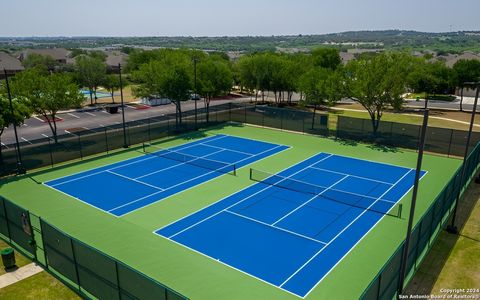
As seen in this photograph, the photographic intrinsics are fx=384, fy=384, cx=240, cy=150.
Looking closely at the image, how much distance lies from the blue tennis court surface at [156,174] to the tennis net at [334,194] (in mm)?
2524

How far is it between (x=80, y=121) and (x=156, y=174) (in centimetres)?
2450

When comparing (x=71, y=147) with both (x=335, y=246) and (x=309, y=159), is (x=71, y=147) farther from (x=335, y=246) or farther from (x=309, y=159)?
(x=335, y=246)

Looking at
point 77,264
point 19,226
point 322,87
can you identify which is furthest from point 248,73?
point 77,264

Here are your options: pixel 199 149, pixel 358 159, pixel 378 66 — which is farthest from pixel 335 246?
pixel 378 66

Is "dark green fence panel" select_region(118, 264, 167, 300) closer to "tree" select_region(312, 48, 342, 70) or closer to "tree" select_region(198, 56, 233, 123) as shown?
"tree" select_region(198, 56, 233, 123)

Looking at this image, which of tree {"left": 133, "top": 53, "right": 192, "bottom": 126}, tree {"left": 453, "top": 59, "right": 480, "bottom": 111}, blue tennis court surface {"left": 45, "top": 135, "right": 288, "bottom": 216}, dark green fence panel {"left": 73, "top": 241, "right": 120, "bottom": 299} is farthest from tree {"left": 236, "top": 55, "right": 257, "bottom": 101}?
dark green fence panel {"left": 73, "top": 241, "right": 120, "bottom": 299}

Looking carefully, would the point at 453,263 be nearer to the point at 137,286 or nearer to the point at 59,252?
the point at 137,286

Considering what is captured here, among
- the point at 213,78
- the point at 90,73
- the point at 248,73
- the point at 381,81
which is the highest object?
the point at 381,81

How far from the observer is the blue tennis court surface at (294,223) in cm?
1589

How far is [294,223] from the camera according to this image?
1952cm

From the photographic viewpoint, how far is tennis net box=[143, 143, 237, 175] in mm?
27900

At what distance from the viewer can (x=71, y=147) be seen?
31.0m

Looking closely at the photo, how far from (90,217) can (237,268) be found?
9136 millimetres

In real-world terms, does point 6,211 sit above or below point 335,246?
above
